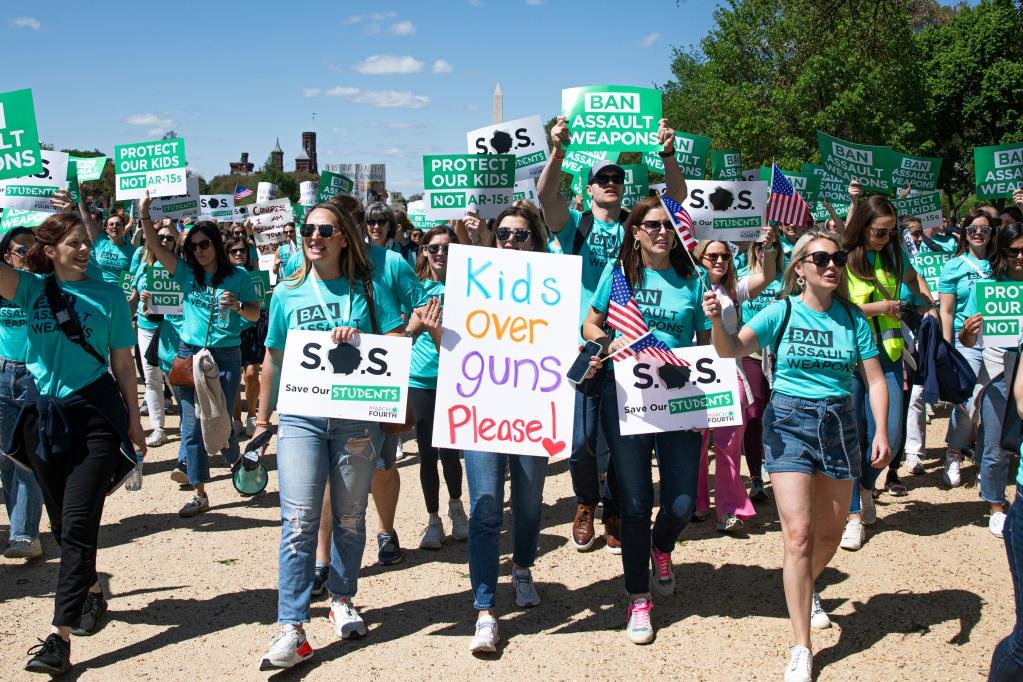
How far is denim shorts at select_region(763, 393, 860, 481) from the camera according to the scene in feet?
14.6

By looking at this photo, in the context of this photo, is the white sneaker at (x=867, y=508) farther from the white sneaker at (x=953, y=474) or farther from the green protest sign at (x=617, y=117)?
the green protest sign at (x=617, y=117)

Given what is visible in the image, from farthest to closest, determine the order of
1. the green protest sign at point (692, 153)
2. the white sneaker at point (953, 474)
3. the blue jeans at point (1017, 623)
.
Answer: the green protest sign at point (692, 153) < the white sneaker at point (953, 474) < the blue jeans at point (1017, 623)

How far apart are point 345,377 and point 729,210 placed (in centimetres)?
431

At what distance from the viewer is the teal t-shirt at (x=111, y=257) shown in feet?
35.8

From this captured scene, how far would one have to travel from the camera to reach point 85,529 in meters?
4.73

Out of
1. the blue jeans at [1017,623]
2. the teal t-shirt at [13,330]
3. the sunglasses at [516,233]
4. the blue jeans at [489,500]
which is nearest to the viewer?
the blue jeans at [1017,623]

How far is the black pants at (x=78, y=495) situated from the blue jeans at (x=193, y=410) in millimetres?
2130

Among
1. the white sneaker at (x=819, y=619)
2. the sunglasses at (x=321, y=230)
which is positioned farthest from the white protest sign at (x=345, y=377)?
the white sneaker at (x=819, y=619)

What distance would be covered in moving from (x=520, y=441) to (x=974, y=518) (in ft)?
13.7

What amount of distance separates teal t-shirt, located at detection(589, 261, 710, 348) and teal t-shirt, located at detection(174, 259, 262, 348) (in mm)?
3636

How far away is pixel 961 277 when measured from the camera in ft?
24.6

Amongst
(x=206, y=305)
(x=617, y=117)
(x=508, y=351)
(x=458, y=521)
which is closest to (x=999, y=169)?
(x=617, y=117)

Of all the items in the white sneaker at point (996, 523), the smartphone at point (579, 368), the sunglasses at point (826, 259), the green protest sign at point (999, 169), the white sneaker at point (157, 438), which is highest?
the green protest sign at point (999, 169)

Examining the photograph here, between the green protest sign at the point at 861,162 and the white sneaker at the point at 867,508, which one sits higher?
the green protest sign at the point at 861,162
